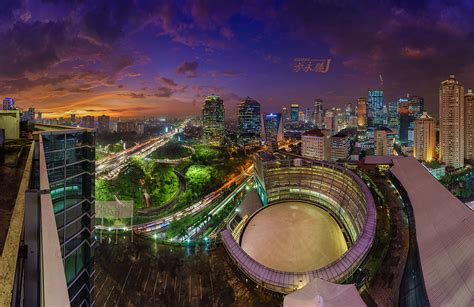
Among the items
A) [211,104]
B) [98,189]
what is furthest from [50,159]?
[211,104]

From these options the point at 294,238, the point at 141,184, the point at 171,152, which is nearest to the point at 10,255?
the point at 294,238

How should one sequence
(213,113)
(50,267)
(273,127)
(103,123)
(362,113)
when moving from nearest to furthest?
(50,267)
(103,123)
(273,127)
(213,113)
(362,113)

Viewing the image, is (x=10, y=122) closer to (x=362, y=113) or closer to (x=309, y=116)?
(x=362, y=113)

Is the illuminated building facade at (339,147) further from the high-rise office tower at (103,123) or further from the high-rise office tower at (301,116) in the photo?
the high-rise office tower at (301,116)

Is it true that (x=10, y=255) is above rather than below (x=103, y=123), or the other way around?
below

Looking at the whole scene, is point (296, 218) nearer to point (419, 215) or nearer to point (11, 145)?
point (419, 215)

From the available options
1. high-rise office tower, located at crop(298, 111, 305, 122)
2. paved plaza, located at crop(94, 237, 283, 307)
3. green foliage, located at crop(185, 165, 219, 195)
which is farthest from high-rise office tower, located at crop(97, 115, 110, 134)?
high-rise office tower, located at crop(298, 111, 305, 122)

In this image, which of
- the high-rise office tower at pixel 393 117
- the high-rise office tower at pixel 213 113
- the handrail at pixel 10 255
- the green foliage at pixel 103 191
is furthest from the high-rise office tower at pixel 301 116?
the handrail at pixel 10 255
